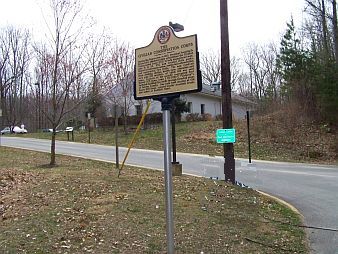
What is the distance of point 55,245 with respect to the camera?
550 cm

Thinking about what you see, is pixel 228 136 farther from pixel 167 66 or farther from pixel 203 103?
pixel 203 103

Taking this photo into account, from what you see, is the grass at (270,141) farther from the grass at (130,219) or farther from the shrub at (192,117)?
the grass at (130,219)

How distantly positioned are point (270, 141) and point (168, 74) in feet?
80.3

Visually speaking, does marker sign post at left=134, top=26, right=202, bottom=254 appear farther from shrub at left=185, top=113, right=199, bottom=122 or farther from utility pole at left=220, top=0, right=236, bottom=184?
shrub at left=185, top=113, right=199, bottom=122

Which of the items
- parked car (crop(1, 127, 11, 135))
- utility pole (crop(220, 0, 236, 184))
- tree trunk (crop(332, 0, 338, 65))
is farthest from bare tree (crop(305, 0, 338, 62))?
parked car (crop(1, 127, 11, 135))

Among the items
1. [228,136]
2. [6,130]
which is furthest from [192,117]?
[6,130]

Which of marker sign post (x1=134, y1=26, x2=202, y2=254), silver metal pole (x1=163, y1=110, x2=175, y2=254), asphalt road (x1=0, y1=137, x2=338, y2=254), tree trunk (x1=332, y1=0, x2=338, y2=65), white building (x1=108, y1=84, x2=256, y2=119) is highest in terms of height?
tree trunk (x1=332, y1=0, x2=338, y2=65)

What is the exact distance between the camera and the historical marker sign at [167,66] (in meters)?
4.89

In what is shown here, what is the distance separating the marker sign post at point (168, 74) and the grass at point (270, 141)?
19644 millimetres

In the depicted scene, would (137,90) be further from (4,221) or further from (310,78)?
(310,78)

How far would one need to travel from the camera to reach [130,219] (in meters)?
6.67

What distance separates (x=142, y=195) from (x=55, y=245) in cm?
302

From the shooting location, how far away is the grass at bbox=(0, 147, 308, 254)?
572 centimetres

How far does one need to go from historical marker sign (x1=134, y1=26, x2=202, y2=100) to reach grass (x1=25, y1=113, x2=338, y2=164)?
19631mm
